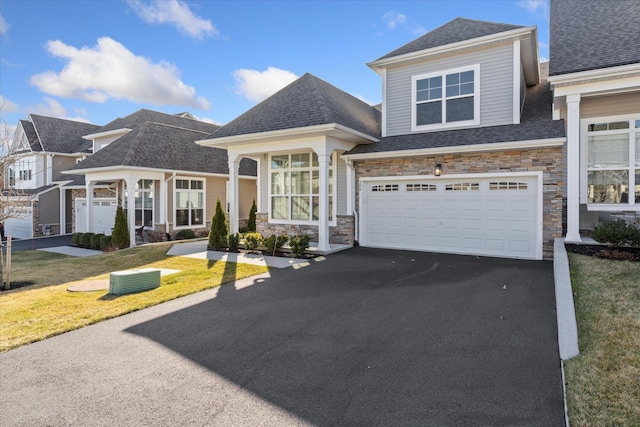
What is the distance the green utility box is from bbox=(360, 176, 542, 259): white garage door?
22.8ft

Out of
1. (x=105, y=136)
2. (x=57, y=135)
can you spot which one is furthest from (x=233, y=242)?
(x=57, y=135)

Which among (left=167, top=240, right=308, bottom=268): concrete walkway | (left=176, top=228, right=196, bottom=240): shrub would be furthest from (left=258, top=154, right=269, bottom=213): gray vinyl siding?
(left=176, top=228, right=196, bottom=240): shrub

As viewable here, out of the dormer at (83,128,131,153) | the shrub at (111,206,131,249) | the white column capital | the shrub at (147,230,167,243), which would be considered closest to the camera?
the white column capital

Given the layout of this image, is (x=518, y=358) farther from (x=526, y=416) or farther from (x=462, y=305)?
(x=462, y=305)

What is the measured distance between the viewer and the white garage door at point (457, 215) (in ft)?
32.5

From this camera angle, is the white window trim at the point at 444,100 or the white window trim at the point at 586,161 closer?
the white window trim at the point at 586,161

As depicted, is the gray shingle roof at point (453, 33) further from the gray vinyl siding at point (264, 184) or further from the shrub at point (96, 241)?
the shrub at point (96, 241)

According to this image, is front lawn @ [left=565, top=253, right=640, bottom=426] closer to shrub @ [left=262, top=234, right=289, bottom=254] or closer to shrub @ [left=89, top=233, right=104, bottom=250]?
shrub @ [left=262, top=234, right=289, bottom=254]

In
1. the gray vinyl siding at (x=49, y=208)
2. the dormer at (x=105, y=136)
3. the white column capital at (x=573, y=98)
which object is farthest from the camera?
the gray vinyl siding at (x=49, y=208)

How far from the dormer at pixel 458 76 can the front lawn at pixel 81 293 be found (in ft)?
23.7

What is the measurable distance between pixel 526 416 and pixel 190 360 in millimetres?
3443

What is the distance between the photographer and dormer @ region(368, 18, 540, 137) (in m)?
10.8

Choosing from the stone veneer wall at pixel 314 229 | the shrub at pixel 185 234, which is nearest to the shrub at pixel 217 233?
the stone veneer wall at pixel 314 229

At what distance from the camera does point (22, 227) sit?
2389 centimetres
